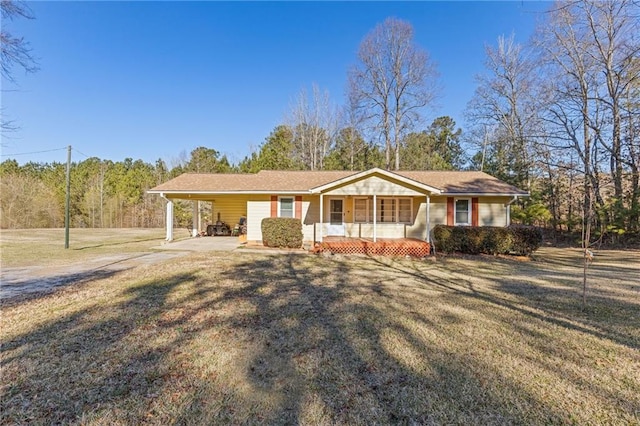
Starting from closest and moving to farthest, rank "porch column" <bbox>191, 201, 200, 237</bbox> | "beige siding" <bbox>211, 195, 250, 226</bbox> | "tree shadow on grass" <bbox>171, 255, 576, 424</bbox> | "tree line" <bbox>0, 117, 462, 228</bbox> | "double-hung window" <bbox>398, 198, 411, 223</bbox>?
"tree shadow on grass" <bbox>171, 255, 576, 424</bbox>, "double-hung window" <bbox>398, 198, 411, 223</bbox>, "porch column" <bbox>191, 201, 200, 237</bbox>, "beige siding" <bbox>211, 195, 250, 226</bbox>, "tree line" <bbox>0, 117, 462, 228</bbox>

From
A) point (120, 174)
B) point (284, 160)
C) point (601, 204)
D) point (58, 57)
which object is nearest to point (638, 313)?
point (601, 204)

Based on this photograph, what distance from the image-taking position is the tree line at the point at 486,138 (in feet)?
50.0

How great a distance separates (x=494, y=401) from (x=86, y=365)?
13.7ft

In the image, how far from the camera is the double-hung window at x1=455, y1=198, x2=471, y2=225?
13.4 m

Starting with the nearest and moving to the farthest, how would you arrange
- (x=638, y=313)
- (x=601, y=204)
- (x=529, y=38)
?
(x=638, y=313), (x=601, y=204), (x=529, y=38)

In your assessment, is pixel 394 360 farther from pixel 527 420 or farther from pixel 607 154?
pixel 607 154

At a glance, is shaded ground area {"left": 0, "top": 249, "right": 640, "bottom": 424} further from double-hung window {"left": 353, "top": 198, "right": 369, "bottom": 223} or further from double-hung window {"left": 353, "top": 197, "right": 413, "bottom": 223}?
double-hung window {"left": 353, "top": 198, "right": 369, "bottom": 223}

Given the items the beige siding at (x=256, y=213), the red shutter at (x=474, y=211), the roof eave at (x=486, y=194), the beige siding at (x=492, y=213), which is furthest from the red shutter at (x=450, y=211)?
the beige siding at (x=256, y=213)

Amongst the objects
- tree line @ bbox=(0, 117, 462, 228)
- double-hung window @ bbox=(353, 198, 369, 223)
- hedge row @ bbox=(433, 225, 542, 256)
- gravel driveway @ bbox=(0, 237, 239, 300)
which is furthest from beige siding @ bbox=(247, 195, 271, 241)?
tree line @ bbox=(0, 117, 462, 228)

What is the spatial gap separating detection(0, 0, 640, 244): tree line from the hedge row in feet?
6.76

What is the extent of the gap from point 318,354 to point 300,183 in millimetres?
11106

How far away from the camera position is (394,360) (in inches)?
135

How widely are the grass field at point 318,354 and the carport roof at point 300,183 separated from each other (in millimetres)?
6736

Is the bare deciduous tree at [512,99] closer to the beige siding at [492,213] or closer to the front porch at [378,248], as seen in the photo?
the beige siding at [492,213]
